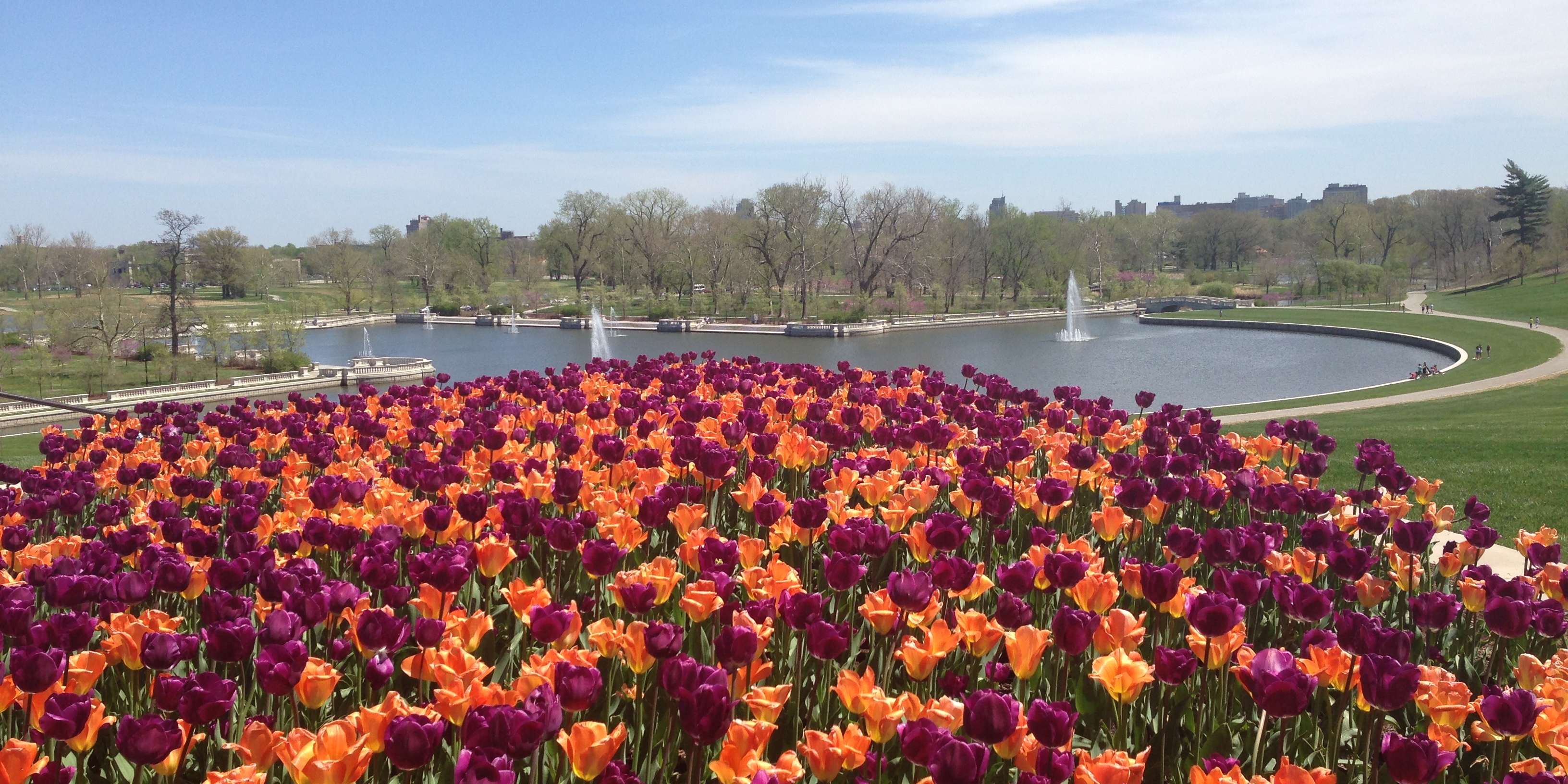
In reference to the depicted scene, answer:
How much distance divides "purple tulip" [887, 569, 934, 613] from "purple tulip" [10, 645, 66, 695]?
2.14 metres

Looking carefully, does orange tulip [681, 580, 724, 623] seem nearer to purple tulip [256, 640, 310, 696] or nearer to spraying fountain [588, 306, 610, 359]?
purple tulip [256, 640, 310, 696]

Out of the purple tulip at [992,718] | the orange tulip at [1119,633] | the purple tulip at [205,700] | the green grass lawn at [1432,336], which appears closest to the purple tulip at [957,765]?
the purple tulip at [992,718]

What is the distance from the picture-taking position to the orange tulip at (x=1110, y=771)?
7.23 ft

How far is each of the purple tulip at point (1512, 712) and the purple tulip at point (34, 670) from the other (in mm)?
3527

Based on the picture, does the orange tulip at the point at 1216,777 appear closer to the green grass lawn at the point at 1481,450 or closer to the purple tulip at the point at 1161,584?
the purple tulip at the point at 1161,584

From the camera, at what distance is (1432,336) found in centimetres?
4800

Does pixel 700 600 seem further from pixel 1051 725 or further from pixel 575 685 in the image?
pixel 1051 725

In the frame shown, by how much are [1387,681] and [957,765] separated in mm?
1222

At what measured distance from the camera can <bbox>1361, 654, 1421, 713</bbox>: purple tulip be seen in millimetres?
2555

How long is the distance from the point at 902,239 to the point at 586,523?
71.6 meters

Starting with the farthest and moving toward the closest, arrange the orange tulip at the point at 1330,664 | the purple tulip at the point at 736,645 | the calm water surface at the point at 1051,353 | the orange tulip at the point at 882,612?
the calm water surface at the point at 1051,353, the orange tulip at the point at 882,612, the orange tulip at the point at 1330,664, the purple tulip at the point at 736,645

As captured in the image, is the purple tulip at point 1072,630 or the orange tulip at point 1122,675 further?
the purple tulip at point 1072,630

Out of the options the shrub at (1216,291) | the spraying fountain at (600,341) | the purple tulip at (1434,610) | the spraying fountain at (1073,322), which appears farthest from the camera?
the shrub at (1216,291)

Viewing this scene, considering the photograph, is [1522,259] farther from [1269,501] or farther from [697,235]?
[1269,501]
